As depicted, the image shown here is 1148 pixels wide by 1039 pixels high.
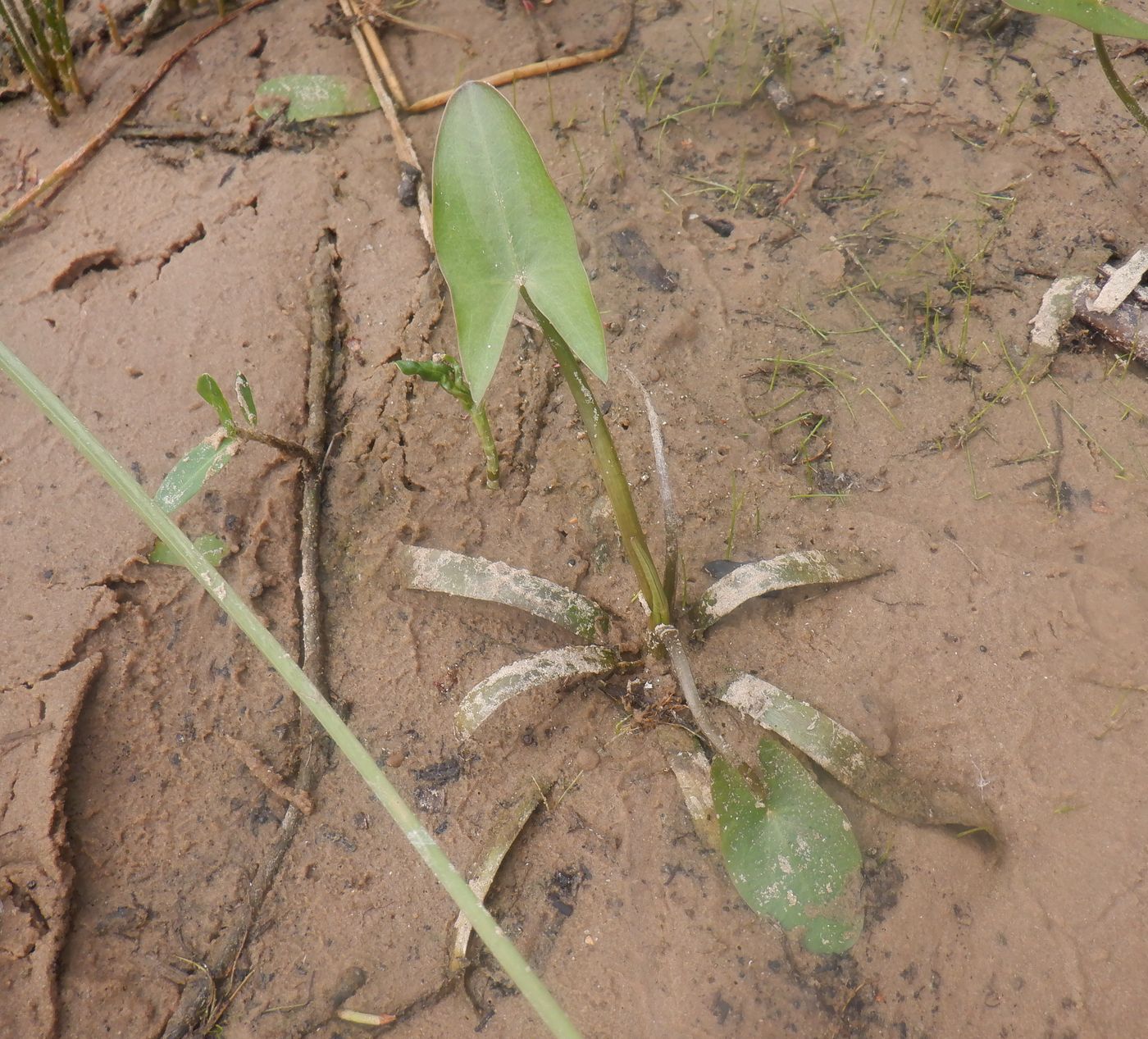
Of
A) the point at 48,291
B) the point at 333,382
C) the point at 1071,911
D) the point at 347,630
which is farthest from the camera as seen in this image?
the point at 48,291

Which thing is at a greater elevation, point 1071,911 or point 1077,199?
point 1077,199

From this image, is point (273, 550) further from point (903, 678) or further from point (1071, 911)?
point (1071, 911)

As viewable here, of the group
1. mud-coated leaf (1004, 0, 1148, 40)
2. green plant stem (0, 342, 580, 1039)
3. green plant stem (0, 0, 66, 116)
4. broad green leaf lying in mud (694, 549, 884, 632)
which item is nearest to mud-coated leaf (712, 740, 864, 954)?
broad green leaf lying in mud (694, 549, 884, 632)

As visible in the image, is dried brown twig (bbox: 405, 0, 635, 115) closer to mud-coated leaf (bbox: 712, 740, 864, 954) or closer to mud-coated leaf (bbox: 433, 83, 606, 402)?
mud-coated leaf (bbox: 433, 83, 606, 402)

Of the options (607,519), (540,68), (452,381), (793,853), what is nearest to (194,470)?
(452,381)

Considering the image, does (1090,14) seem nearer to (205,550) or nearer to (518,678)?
(518,678)

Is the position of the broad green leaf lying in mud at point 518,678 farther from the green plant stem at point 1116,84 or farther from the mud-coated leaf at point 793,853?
the green plant stem at point 1116,84

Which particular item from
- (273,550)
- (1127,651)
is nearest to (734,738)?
(1127,651)
